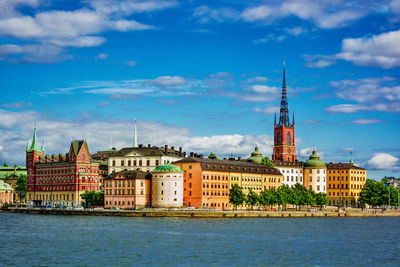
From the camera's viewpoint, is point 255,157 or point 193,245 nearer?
point 193,245

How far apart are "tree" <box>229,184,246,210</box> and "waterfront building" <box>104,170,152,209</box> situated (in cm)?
1852

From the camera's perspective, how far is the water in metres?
61.1

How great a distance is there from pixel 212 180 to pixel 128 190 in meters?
19.2

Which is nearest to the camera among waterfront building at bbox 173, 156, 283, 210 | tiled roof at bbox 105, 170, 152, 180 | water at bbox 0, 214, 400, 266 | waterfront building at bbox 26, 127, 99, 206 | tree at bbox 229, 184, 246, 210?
water at bbox 0, 214, 400, 266

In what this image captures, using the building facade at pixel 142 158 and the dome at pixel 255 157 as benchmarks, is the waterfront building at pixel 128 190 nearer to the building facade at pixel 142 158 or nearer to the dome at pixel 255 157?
the building facade at pixel 142 158

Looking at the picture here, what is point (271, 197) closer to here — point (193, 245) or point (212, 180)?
point (212, 180)

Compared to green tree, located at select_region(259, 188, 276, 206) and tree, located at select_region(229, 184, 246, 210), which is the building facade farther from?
green tree, located at select_region(259, 188, 276, 206)

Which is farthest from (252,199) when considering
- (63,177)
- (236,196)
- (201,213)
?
(63,177)

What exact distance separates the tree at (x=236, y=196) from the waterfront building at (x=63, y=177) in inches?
1901

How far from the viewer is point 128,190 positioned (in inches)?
5655

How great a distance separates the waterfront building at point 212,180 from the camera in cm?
14088

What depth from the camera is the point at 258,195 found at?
6083 inches

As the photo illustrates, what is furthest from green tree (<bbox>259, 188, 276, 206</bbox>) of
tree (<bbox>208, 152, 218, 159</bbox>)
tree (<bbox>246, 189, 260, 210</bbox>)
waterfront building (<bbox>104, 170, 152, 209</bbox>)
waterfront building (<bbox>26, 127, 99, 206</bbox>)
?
waterfront building (<bbox>26, 127, 99, 206</bbox>)

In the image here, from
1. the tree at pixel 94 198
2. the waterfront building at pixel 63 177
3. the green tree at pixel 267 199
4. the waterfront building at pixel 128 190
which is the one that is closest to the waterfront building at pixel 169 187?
the waterfront building at pixel 128 190
